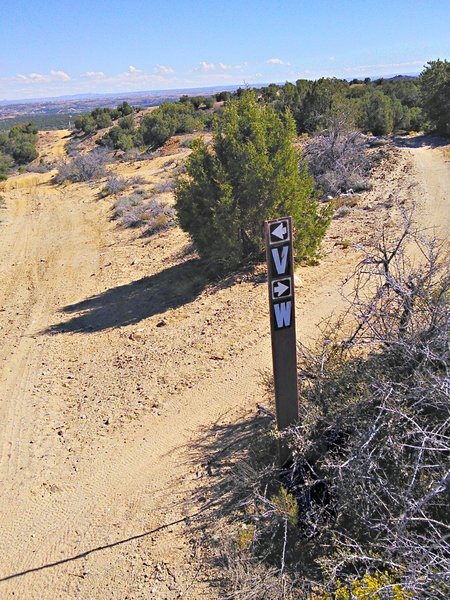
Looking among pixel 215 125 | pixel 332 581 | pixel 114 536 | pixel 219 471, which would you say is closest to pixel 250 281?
pixel 215 125

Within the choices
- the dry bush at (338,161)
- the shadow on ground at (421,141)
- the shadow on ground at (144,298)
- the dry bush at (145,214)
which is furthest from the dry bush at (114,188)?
the shadow on ground at (421,141)

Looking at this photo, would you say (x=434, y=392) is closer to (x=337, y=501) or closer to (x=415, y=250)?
(x=337, y=501)

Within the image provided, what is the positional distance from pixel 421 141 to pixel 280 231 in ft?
73.9

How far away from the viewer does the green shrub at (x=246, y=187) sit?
958cm

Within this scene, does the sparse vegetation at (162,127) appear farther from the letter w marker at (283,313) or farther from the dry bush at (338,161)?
the letter w marker at (283,313)

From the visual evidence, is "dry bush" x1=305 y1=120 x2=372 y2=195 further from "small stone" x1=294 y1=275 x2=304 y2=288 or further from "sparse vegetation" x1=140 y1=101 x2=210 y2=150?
"sparse vegetation" x1=140 y1=101 x2=210 y2=150

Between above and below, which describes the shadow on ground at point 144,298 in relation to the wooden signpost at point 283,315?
below

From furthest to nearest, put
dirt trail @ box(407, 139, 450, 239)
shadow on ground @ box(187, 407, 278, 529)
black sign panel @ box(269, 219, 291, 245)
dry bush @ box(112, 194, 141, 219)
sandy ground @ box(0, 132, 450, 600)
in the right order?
dry bush @ box(112, 194, 141, 219) < dirt trail @ box(407, 139, 450, 239) < shadow on ground @ box(187, 407, 278, 529) < sandy ground @ box(0, 132, 450, 600) < black sign panel @ box(269, 219, 291, 245)

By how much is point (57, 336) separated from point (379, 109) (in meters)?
22.6

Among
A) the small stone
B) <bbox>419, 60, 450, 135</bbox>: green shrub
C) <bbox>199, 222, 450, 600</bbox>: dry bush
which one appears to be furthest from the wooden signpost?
<bbox>419, 60, 450, 135</bbox>: green shrub

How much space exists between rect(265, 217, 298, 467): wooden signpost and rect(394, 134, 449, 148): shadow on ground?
66.7 ft

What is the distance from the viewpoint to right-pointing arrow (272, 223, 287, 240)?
3.78 metres

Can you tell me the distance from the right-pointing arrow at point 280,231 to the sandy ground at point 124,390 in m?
2.94

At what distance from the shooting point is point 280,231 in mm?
3801
